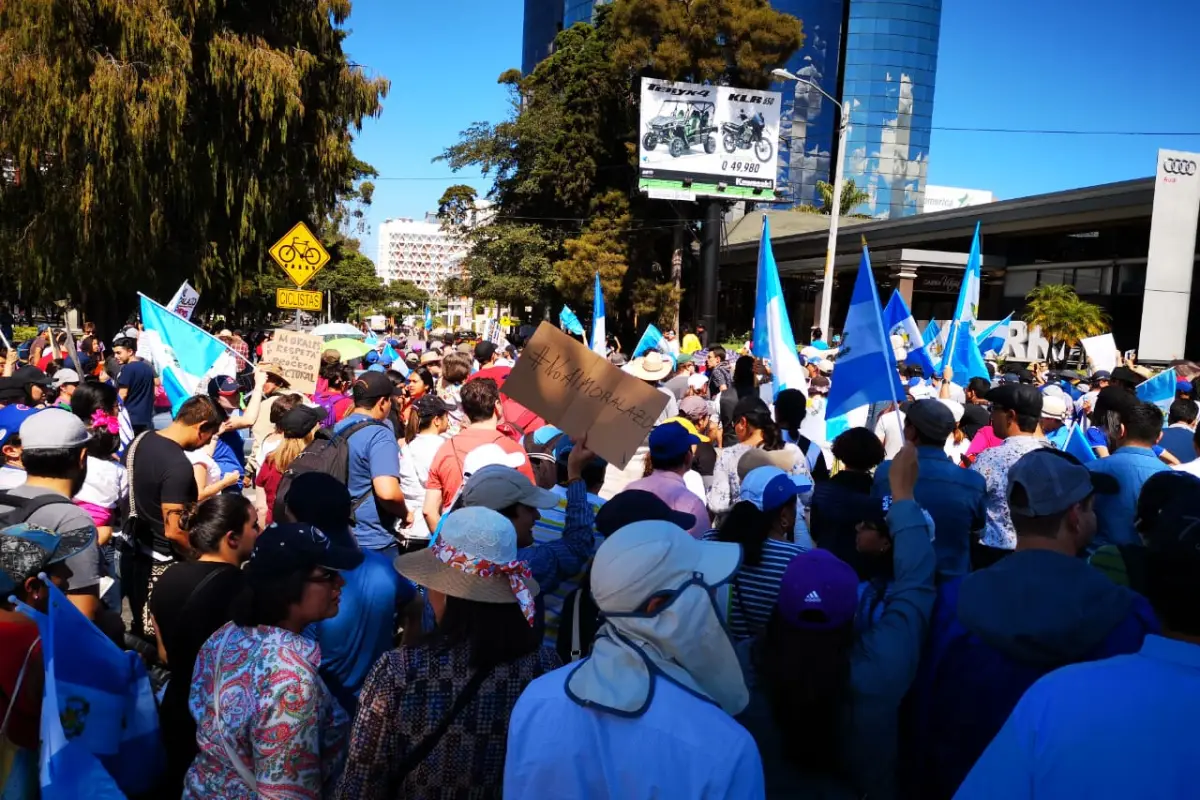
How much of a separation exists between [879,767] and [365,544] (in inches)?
126

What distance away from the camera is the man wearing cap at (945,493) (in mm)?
3998

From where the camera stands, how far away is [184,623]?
2.88m

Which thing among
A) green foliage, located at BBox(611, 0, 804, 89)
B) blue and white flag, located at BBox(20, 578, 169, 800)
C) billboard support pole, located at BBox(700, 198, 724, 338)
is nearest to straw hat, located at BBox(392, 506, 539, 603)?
blue and white flag, located at BBox(20, 578, 169, 800)

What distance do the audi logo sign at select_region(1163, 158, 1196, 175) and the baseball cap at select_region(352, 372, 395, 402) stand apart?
1715 centimetres

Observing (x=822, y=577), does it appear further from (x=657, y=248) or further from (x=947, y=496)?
(x=657, y=248)

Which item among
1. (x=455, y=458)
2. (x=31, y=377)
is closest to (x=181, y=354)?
(x=31, y=377)

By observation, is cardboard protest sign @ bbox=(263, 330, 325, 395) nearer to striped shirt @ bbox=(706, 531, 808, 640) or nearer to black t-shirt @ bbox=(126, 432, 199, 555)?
black t-shirt @ bbox=(126, 432, 199, 555)

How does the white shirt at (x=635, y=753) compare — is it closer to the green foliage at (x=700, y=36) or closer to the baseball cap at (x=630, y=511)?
the baseball cap at (x=630, y=511)

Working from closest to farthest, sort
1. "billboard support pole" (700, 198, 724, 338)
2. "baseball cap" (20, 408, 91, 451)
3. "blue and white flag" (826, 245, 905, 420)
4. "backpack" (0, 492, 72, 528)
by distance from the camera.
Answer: "backpack" (0, 492, 72, 528), "baseball cap" (20, 408, 91, 451), "blue and white flag" (826, 245, 905, 420), "billboard support pole" (700, 198, 724, 338)

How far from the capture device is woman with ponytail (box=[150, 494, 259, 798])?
2.74 m

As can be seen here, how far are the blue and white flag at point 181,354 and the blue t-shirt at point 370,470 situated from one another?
3094 mm

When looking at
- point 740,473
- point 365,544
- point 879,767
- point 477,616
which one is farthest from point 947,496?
point 365,544

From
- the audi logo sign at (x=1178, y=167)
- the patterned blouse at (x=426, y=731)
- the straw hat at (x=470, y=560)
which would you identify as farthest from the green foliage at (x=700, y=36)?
the patterned blouse at (x=426, y=731)

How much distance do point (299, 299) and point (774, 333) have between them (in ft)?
17.1
